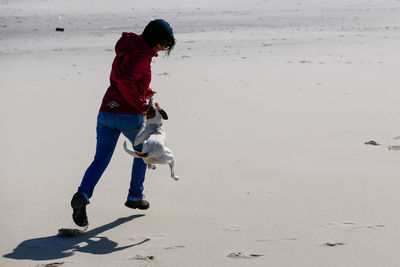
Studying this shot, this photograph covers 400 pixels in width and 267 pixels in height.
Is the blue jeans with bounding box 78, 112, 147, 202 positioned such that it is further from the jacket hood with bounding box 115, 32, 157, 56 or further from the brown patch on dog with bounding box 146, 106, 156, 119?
the jacket hood with bounding box 115, 32, 157, 56

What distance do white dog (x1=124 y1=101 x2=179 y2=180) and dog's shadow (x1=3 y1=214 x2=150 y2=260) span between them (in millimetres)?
562

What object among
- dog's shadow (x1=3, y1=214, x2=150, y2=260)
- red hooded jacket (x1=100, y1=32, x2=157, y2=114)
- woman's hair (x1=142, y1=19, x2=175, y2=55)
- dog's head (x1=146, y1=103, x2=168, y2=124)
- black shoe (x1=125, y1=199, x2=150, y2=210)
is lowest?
dog's shadow (x1=3, y1=214, x2=150, y2=260)

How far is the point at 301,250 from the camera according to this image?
430 centimetres

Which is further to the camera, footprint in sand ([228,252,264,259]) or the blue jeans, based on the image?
the blue jeans

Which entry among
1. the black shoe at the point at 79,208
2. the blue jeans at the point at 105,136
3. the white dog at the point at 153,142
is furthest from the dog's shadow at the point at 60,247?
the white dog at the point at 153,142

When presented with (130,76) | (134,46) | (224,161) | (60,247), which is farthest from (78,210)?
(224,161)

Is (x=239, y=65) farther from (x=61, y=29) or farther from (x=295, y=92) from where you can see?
(x=61, y=29)

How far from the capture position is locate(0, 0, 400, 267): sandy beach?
443cm

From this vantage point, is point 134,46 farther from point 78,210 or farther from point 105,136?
point 78,210

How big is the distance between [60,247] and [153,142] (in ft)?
3.02

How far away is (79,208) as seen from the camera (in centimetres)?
462

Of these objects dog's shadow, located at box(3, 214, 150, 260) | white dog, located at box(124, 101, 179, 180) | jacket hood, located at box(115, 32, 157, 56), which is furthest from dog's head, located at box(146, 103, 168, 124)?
dog's shadow, located at box(3, 214, 150, 260)

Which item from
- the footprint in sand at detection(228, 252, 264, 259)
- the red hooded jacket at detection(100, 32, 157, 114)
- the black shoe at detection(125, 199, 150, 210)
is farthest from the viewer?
the black shoe at detection(125, 199, 150, 210)

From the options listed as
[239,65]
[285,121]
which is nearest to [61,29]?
[239,65]
